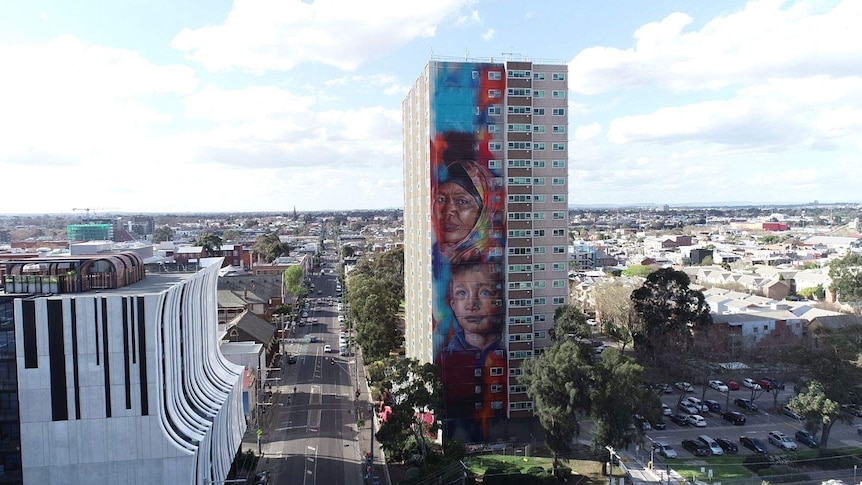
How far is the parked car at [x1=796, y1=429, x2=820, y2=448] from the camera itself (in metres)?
36.9

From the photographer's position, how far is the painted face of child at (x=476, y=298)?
4088 cm

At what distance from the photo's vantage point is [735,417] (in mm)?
41406

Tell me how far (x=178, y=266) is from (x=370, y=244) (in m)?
122

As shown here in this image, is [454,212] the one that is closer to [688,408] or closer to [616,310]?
[688,408]

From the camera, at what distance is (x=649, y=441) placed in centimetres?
3803

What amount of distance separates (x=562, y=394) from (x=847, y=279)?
163 ft

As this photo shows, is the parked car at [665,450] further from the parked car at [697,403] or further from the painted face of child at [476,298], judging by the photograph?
the painted face of child at [476,298]

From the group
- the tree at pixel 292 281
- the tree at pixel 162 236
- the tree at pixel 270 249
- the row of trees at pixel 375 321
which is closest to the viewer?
the row of trees at pixel 375 321

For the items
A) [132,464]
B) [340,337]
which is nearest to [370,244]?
[340,337]

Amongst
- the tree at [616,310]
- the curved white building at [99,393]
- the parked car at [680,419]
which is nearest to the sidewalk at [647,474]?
the parked car at [680,419]

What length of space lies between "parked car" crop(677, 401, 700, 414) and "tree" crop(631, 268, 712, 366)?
128 inches

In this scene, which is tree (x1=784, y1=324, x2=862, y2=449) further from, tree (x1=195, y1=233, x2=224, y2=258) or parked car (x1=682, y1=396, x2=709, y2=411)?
tree (x1=195, y1=233, x2=224, y2=258)

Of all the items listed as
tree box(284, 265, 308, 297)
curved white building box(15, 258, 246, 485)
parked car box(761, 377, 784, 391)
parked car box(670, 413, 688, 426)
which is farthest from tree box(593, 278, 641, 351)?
curved white building box(15, 258, 246, 485)

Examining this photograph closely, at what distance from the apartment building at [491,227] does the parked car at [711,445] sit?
11.0m
